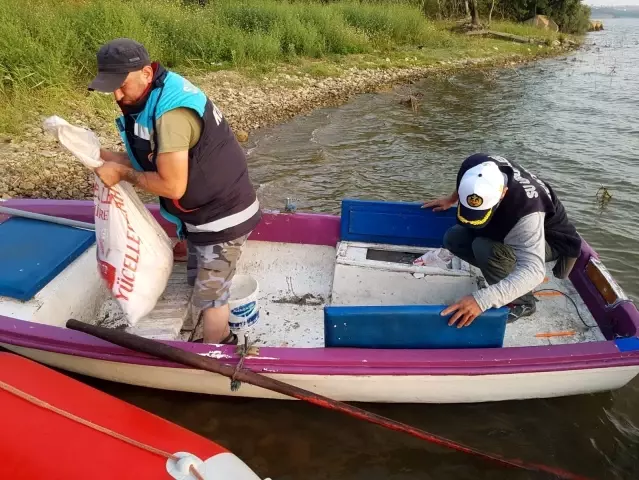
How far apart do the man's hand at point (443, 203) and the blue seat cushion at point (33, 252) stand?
8.64ft

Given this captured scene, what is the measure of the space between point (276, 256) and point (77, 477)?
103 inches

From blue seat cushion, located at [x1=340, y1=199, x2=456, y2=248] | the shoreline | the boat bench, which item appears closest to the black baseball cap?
the boat bench

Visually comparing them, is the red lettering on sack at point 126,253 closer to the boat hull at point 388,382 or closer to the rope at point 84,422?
the boat hull at point 388,382

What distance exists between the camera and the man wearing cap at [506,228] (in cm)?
299

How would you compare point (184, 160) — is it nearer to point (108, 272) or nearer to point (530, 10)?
point (108, 272)

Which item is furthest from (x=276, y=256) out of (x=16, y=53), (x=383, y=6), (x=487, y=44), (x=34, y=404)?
(x=487, y=44)

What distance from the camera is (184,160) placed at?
2666 mm

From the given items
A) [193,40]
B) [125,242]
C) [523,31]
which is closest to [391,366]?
[125,242]

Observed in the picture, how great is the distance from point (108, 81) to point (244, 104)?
8310mm

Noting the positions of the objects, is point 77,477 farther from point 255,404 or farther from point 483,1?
point 483,1

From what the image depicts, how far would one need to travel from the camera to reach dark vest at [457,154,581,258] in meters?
3.10

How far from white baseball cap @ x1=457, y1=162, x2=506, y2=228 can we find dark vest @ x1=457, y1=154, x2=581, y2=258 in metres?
0.12

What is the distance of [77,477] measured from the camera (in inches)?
83.0

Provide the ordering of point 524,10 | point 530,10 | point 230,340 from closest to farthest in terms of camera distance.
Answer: point 230,340, point 524,10, point 530,10
